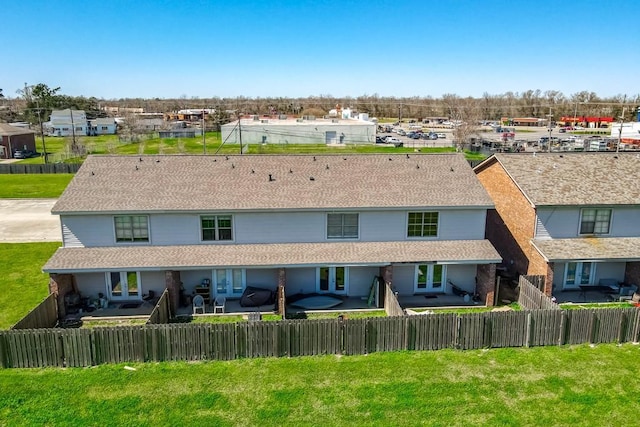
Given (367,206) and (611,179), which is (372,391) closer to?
(367,206)

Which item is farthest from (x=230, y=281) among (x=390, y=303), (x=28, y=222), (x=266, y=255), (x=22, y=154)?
(x=22, y=154)

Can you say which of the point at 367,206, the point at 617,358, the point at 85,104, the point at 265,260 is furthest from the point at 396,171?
the point at 85,104

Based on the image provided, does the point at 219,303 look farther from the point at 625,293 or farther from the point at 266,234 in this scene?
the point at 625,293

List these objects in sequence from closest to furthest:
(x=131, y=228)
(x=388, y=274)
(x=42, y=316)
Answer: (x=42, y=316) < (x=388, y=274) < (x=131, y=228)

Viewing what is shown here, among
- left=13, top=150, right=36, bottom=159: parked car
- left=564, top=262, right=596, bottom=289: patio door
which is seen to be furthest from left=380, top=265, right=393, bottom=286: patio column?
left=13, top=150, right=36, bottom=159: parked car

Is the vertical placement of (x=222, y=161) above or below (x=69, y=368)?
above

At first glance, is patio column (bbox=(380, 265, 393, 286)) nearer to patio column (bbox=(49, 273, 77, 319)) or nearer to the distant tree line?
patio column (bbox=(49, 273, 77, 319))
